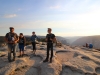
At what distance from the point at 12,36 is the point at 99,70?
6435 mm

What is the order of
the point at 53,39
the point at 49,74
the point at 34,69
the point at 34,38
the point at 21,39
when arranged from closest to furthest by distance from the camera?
1. the point at 49,74
2. the point at 34,69
3. the point at 53,39
4. the point at 21,39
5. the point at 34,38

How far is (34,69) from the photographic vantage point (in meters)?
8.49

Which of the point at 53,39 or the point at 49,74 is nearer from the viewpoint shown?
the point at 49,74

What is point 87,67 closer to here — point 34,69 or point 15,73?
point 34,69

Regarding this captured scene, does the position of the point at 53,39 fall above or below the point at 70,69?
above

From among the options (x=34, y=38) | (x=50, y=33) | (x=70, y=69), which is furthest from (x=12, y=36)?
(x=70, y=69)

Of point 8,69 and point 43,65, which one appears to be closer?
point 8,69

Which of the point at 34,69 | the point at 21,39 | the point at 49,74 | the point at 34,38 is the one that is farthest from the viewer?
the point at 34,38

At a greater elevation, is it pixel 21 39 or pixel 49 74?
pixel 21 39

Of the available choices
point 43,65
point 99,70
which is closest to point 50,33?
point 43,65

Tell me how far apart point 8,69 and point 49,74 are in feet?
8.17

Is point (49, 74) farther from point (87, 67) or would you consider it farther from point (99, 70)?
point (99, 70)

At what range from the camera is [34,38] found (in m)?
12.9

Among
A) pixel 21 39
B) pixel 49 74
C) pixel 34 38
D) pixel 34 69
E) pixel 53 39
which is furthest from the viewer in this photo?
pixel 34 38
